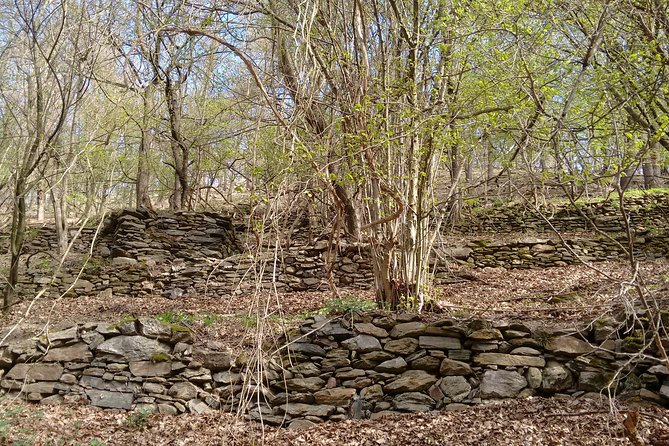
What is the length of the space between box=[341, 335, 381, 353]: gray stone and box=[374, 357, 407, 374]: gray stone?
185mm

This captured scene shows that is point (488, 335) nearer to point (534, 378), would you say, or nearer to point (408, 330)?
point (534, 378)

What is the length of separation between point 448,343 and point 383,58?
3293 millimetres

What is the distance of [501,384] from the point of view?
16.0ft

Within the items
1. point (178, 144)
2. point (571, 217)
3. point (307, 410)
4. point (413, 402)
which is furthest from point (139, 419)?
point (571, 217)

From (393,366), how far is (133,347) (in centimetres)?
277

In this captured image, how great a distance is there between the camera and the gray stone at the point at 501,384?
4.84 m

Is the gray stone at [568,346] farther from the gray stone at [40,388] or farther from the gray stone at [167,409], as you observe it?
the gray stone at [40,388]

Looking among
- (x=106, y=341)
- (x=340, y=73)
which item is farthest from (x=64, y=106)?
(x=340, y=73)

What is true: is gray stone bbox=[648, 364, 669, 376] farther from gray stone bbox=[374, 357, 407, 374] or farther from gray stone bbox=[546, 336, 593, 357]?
gray stone bbox=[374, 357, 407, 374]

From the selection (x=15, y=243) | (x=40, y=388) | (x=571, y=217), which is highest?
(x=571, y=217)

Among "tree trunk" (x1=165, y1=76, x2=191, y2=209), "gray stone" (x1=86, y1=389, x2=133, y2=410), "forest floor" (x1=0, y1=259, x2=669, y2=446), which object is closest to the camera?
"forest floor" (x1=0, y1=259, x2=669, y2=446)

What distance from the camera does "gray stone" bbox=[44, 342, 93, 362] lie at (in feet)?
18.3

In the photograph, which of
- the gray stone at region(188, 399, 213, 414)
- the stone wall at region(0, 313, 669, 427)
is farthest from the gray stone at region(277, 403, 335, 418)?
the gray stone at region(188, 399, 213, 414)

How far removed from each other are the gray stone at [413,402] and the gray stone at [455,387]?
172 millimetres
